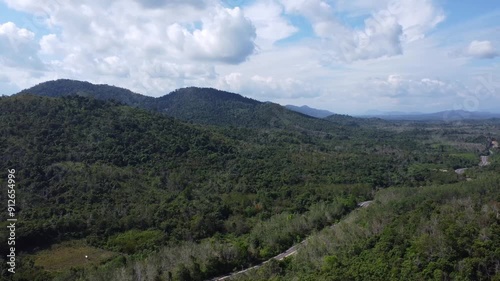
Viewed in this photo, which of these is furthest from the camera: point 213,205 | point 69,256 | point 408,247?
point 213,205

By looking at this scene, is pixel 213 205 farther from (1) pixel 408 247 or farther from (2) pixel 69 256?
(1) pixel 408 247

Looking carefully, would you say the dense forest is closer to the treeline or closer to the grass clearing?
the treeline

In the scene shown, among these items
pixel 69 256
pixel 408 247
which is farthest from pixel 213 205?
pixel 408 247

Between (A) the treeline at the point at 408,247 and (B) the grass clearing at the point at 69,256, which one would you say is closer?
(A) the treeline at the point at 408,247

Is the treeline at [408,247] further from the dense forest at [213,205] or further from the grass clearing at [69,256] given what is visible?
the grass clearing at [69,256]

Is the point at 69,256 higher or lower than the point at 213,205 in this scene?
lower

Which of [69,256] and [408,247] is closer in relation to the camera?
[408,247]

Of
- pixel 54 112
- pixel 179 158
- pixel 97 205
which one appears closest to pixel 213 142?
pixel 179 158

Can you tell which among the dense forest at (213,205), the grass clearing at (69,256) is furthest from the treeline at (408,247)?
the grass clearing at (69,256)
